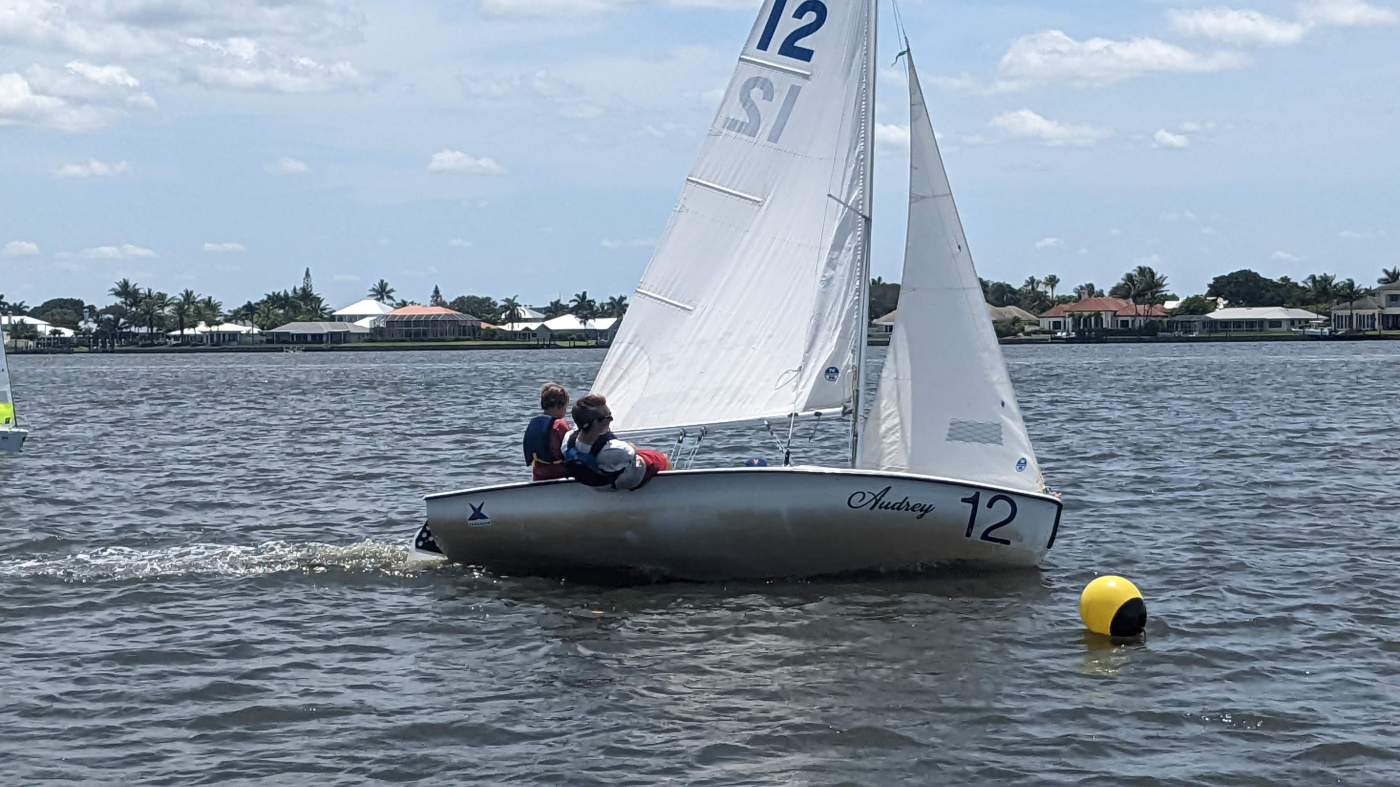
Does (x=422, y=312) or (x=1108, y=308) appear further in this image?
(x=422, y=312)

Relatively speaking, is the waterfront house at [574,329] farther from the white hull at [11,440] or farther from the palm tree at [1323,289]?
the white hull at [11,440]

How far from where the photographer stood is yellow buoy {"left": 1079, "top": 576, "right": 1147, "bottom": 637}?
12.5 metres

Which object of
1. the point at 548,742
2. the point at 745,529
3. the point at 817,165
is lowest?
the point at 548,742

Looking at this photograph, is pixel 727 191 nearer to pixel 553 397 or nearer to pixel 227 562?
pixel 553 397

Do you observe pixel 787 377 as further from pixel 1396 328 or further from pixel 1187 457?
pixel 1396 328

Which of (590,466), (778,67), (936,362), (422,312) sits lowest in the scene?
(590,466)

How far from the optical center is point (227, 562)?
53.6 feet

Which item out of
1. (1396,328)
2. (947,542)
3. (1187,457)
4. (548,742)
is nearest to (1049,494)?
(947,542)

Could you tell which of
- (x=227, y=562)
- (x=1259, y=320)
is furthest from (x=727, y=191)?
(x=1259, y=320)

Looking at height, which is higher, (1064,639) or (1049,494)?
(1049,494)

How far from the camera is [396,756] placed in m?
9.72

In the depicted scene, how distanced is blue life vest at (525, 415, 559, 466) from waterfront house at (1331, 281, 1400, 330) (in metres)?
143

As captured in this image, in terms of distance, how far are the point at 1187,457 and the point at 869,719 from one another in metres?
18.4

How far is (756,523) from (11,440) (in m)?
20.5
